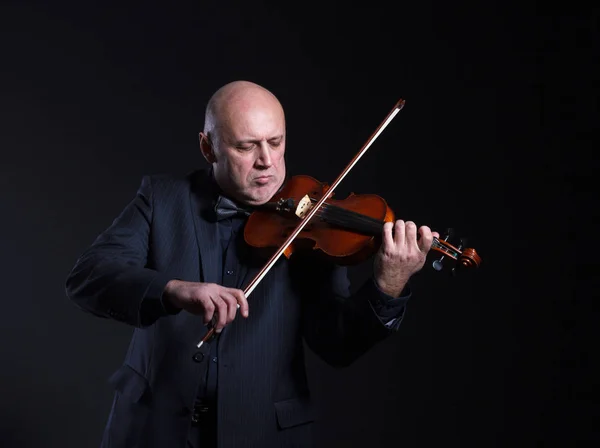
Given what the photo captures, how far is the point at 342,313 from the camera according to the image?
74.9 inches

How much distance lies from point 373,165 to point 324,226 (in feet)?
4.05

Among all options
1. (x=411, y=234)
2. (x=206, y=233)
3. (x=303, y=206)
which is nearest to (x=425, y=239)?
(x=411, y=234)

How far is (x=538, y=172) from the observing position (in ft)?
8.84

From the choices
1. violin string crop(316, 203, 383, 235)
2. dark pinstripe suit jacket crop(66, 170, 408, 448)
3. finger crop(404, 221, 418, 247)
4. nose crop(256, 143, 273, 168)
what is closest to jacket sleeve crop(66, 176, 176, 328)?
dark pinstripe suit jacket crop(66, 170, 408, 448)

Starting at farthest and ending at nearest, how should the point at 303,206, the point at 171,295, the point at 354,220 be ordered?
the point at 303,206 < the point at 354,220 < the point at 171,295

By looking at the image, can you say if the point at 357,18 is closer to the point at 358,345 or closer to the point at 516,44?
the point at 516,44

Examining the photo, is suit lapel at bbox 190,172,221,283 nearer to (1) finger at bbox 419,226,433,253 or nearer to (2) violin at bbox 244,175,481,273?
(2) violin at bbox 244,175,481,273

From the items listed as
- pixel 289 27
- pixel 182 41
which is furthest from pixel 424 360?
pixel 182 41

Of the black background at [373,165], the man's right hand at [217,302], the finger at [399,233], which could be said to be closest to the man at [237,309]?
the finger at [399,233]

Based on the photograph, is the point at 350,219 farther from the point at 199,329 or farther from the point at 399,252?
the point at 199,329

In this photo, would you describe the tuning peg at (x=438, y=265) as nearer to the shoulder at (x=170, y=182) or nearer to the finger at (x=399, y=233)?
the finger at (x=399, y=233)

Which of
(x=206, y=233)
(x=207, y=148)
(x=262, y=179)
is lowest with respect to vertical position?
(x=206, y=233)

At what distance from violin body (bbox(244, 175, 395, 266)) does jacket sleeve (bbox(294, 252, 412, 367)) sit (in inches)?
3.7

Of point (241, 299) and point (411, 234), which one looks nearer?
point (241, 299)
